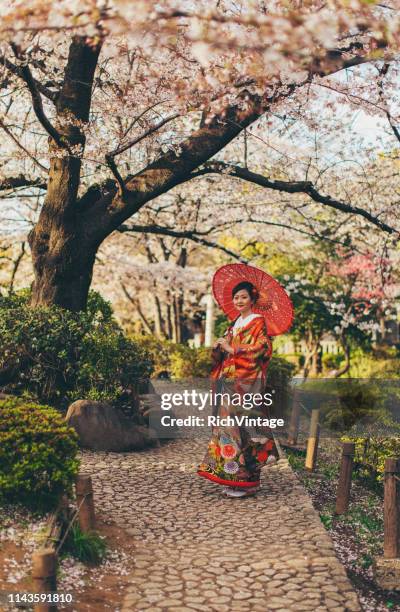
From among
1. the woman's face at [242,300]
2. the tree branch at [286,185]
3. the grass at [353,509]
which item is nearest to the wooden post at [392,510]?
the grass at [353,509]

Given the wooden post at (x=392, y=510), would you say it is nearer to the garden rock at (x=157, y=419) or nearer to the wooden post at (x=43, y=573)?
the wooden post at (x=43, y=573)

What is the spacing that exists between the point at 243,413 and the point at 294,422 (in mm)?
3224

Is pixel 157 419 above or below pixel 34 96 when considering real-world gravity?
below

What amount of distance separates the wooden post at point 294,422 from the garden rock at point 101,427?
2.40 meters

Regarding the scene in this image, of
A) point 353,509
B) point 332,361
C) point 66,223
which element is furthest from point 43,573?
point 332,361

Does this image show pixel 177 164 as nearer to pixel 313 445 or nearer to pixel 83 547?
pixel 313 445

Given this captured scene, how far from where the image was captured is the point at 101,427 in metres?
8.26

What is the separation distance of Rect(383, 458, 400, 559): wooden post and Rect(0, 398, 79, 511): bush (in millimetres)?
2434

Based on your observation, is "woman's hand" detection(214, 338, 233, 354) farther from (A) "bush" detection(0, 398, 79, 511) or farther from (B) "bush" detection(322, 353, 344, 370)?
(B) "bush" detection(322, 353, 344, 370)

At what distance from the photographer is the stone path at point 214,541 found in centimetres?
476

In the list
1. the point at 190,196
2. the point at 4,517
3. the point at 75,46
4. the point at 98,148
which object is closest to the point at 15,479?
the point at 4,517

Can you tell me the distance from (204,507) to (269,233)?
11053 millimetres

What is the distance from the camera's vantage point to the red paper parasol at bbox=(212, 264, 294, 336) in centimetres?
710

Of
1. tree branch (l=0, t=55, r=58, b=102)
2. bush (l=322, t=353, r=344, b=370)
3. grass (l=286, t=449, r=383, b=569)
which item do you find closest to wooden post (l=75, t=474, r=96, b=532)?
grass (l=286, t=449, r=383, b=569)
